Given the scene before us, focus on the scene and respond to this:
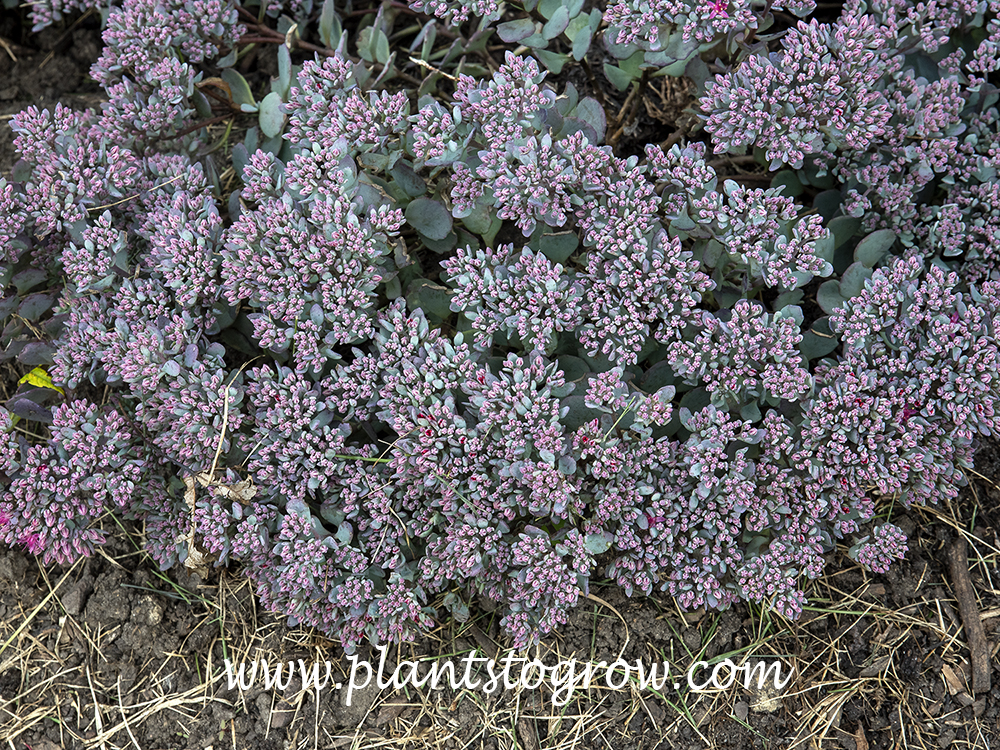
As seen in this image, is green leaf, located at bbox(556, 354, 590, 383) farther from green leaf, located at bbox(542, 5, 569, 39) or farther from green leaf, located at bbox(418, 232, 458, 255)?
green leaf, located at bbox(542, 5, 569, 39)

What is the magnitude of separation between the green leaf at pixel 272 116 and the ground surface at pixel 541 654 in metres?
1.37

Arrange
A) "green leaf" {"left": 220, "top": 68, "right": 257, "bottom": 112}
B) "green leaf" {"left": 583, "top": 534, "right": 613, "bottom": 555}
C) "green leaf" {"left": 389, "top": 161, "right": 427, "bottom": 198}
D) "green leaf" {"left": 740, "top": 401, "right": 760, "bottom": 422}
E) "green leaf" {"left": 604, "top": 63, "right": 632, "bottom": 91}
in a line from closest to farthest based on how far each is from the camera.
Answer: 1. "green leaf" {"left": 583, "top": 534, "right": 613, "bottom": 555}
2. "green leaf" {"left": 740, "top": 401, "right": 760, "bottom": 422}
3. "green leaf" {"left": 389, "top": 161, "right": 427, "bottom": 198}
4. "green leaf" {"left": 604, "top": 63, "right": 632, "bottom": 91}
5. "green leaf" {"left": 220, "top": 68, "right": 257, "bottom": 112}

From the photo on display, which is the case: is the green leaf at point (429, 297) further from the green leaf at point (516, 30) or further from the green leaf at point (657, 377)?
the green leaf at point (516, 30)

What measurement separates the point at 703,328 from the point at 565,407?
45cm

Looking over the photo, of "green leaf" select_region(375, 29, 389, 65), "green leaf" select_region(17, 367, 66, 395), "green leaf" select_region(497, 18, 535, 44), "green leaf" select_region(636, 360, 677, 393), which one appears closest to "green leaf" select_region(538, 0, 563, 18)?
"green leaf" select_region(497, 18, 535, 44)

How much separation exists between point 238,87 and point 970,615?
9.31 feet

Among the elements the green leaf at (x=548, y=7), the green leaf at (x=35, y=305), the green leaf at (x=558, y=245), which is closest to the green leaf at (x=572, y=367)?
the green leaf at (x=558, y=245)

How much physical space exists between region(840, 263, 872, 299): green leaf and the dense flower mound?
0.11 ft

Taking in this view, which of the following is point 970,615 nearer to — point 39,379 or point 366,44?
point 366,44

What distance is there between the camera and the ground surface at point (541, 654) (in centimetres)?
238

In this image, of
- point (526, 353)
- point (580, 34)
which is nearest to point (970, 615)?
point (526, 353)

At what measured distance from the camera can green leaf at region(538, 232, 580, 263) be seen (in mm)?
2326

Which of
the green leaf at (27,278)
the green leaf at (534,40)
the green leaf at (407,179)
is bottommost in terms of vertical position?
the green leaf at (27,278)

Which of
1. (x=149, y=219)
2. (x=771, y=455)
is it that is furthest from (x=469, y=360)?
(x=149, y=219)
